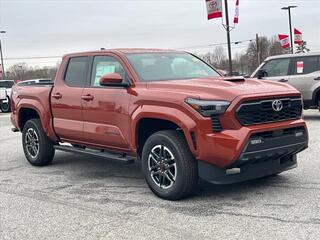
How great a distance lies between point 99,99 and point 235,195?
2.22 metres

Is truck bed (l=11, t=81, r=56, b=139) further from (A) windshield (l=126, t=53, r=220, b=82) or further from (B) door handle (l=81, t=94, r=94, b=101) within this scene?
(A) windshield (l=126, t=53, r=220, b=82)

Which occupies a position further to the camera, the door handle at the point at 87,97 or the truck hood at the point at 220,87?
the door handle at the point at 87,97

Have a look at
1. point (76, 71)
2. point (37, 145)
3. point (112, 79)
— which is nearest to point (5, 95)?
point (37, 145)

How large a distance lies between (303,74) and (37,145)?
26.3 ft

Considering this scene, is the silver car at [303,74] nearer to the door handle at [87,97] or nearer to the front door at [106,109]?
the front door at [106,109]

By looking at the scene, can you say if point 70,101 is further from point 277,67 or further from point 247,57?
point 247,57

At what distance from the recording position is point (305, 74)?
13086 millimetres

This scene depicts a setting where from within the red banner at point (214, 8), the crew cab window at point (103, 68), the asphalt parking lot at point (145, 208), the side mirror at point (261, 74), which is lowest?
the asphalt parking lot at point (145, 208)

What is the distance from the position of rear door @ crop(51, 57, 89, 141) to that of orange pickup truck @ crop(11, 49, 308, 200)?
0.05 feet

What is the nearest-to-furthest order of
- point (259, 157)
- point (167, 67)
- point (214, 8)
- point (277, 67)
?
point (259, 157), point (167, 67), point (277, 67), point (214, 8)

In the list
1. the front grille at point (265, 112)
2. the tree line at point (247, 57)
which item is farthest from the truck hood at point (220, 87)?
the tree line at point (247, 57)

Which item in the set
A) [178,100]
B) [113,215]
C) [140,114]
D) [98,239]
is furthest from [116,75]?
[98,239]

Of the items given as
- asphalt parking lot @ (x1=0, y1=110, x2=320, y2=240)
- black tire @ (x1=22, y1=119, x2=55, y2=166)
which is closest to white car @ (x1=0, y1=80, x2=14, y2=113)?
black tire @ (x1=22, y1=119, x2=55, y2=166)

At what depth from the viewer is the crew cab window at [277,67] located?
13393 mm
